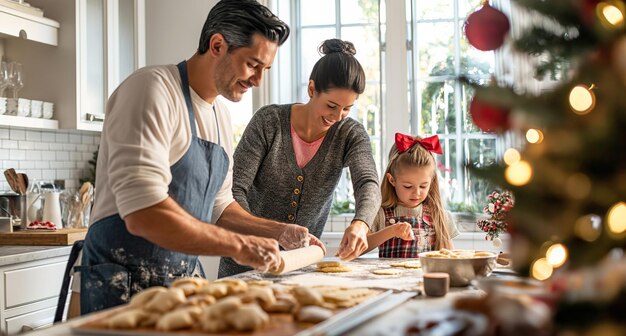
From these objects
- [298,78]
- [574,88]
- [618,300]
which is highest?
[298,78]

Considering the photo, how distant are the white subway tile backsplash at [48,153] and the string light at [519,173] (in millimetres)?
3323

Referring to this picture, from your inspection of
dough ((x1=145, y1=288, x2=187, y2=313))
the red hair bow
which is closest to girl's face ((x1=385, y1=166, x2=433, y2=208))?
the red hair bow

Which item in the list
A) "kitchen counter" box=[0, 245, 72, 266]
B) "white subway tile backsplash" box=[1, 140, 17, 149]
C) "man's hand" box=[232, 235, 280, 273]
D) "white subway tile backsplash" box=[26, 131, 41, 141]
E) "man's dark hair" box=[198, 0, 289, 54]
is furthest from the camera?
"white subway tile backsplash" box=[26, 131, 41, 141]

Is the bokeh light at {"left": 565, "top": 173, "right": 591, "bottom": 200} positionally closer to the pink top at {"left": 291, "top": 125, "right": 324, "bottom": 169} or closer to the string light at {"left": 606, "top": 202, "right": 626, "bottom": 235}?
the string light at {"left": 606, "top": 202, "right": 626, "bottom": 235}

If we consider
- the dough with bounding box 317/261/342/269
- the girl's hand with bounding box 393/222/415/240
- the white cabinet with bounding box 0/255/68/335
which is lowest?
the white cabinet with bounding box 0/255/68/335

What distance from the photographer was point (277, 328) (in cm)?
128

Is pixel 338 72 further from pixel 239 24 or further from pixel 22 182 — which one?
pixel 22 182

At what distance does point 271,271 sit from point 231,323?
2.42 feet

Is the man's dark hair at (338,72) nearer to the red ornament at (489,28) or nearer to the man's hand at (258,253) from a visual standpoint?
the man's hand at (258,253)

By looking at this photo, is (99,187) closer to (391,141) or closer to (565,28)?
(565,28)

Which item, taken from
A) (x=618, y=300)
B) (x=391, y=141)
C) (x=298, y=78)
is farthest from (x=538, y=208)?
(x=298, y=78)

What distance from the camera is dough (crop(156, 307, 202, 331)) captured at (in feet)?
4.03

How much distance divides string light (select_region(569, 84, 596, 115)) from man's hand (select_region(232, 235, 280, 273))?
41.5 inches

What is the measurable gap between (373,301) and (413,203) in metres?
1.63
